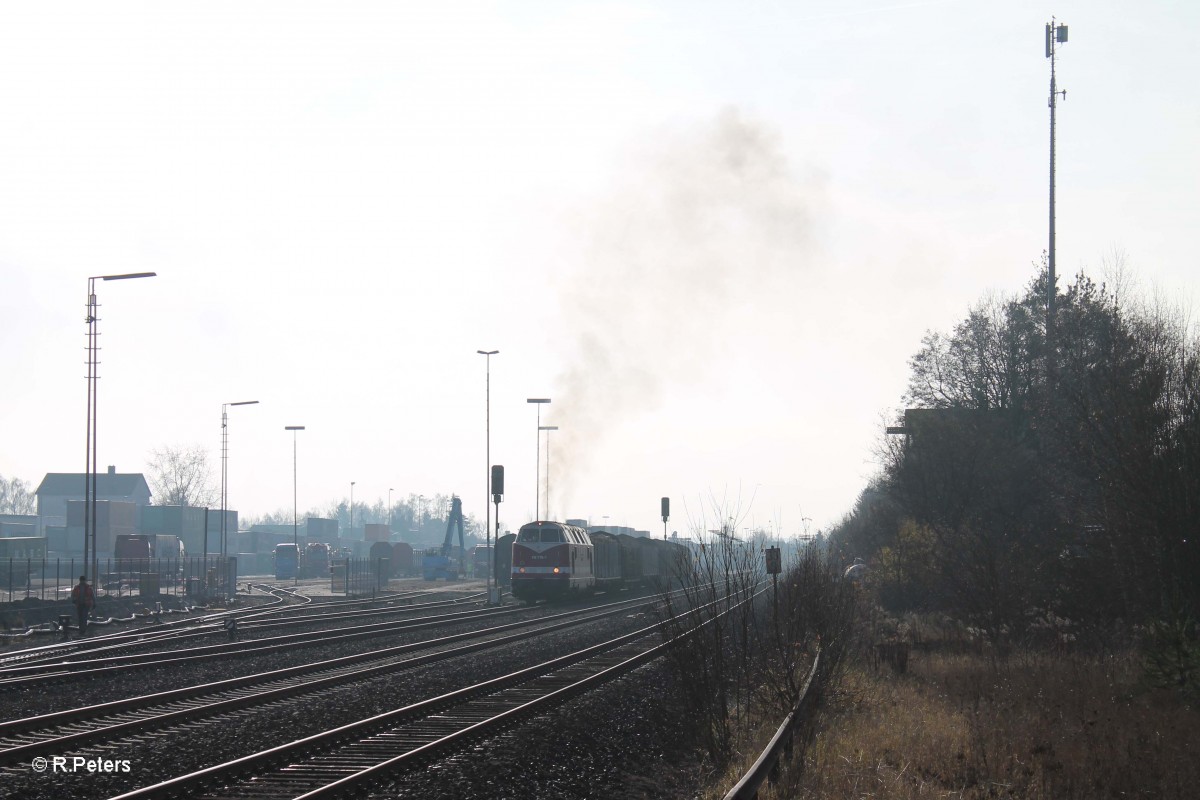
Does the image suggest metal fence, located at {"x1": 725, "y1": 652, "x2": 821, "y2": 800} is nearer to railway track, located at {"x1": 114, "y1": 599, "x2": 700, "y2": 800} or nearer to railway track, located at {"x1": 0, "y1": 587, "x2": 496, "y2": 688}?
railway track, located at {"x1": 114, "y1": 599, "x2": 700, "y2": 800}

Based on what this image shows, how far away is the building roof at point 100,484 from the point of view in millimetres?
155625

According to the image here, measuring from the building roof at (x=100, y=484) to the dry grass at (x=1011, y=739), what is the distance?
155 m

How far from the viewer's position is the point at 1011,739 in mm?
12586

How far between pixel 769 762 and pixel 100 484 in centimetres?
16236

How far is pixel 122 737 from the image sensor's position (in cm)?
1322

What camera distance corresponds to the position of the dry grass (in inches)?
412

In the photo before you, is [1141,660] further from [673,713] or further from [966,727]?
[673,713]

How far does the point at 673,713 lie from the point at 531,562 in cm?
2907

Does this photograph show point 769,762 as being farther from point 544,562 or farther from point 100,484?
point 100,484

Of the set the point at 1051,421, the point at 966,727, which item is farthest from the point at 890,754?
the point at 1051,421

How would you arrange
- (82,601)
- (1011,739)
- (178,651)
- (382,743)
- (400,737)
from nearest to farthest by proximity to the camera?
1. (1011,739)
2. (382,743)
3. (400,737)
4. (178,651)
5. (82,601)

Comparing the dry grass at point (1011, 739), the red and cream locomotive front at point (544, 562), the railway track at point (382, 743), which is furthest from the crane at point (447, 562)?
the dry grass at point (1011, 739)

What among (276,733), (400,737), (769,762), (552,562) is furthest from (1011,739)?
(552,562)

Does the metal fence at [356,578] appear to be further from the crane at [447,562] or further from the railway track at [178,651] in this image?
the railway track at [178,651]
